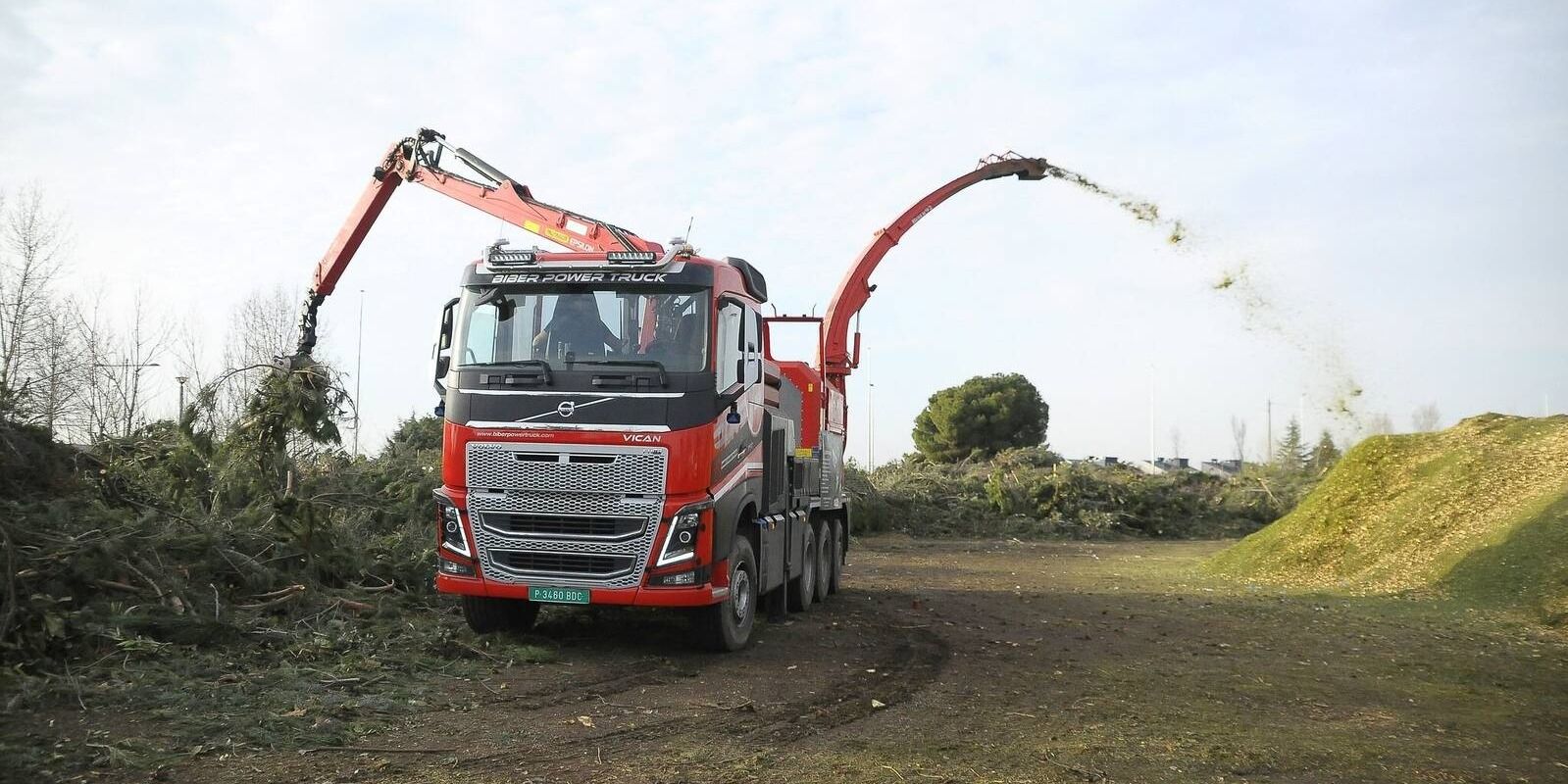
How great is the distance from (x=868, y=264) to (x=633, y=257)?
9.79m

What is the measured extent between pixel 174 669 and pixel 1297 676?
30.0 feet

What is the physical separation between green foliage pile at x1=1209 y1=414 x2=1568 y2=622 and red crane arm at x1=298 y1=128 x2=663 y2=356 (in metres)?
11.7

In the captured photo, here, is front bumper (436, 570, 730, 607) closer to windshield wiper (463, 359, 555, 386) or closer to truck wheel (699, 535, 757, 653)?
truck wheel (699, 535, 757, 653)

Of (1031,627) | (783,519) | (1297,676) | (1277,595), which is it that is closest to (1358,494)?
(1277,595)

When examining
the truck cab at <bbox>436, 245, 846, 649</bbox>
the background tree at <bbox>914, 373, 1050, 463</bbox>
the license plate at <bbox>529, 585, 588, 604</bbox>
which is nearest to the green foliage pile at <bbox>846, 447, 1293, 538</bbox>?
the background tree at <bbox>914, 373, 1050, 463</bbox>

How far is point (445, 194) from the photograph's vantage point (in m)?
16.8

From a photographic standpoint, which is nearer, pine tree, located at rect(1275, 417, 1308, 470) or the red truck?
the red truck

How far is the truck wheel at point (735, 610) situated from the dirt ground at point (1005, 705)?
20 centimetres

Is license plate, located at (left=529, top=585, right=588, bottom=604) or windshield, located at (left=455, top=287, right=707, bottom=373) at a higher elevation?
windshield, located at (left=455, top=287, right=707, bottom=373)

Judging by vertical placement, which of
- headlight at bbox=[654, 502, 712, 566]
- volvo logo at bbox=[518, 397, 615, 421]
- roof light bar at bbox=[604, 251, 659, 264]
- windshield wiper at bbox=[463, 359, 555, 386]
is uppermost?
roof light bar at bbox=[604, 251, 659, 264]

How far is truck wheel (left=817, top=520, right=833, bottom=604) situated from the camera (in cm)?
1486

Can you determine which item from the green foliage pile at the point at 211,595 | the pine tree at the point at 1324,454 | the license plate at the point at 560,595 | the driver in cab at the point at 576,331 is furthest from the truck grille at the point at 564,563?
the pine tree at the point at 1324,454

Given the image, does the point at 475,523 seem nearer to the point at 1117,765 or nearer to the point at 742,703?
the point at 742,703

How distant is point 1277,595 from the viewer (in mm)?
16250
